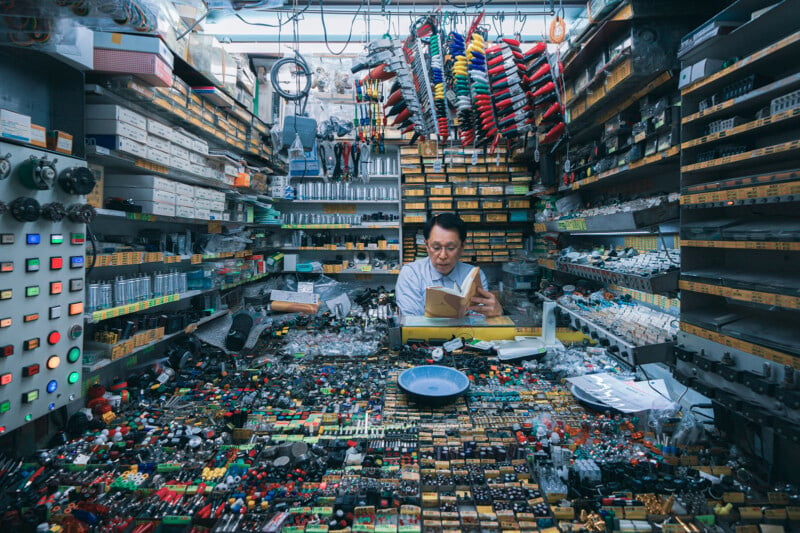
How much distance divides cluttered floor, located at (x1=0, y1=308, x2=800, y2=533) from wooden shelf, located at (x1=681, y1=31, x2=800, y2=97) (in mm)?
1739

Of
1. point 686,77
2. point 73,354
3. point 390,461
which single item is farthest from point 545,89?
point 73,354

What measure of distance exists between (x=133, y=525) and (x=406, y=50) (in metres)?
3.32

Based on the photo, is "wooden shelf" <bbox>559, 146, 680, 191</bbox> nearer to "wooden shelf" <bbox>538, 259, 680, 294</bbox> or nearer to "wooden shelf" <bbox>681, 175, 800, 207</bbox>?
"wooden shelf" <bbox>681, 175, 800, 207</bbox>

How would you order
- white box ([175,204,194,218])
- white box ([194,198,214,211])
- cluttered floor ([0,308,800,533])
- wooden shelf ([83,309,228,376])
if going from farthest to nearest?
1. white box ([194,198,214,211])
2. white box ([175,204,194,218])
3. wooden shelf ([83,309,228,376])
4. cluttered floor ([0,308,800,533])

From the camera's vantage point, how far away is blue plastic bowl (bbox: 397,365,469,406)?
202 centimetres

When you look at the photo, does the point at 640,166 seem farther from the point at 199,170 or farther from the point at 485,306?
the point at 199,170

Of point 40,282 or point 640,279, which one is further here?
point 640,279

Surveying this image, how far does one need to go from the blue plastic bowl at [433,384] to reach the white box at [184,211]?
2.32 m

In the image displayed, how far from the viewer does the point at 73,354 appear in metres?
2.09

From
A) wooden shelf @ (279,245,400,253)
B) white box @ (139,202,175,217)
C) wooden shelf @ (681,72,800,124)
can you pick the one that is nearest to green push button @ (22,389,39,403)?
white box @ (139,202,175,217)

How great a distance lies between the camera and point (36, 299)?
1.88 metres

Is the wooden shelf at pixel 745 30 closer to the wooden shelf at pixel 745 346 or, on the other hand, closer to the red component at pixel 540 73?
the red component at pixel 540 73

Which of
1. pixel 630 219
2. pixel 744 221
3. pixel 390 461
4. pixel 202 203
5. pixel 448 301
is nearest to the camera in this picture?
pixel 390 461

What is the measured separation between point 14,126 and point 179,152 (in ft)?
4.74
